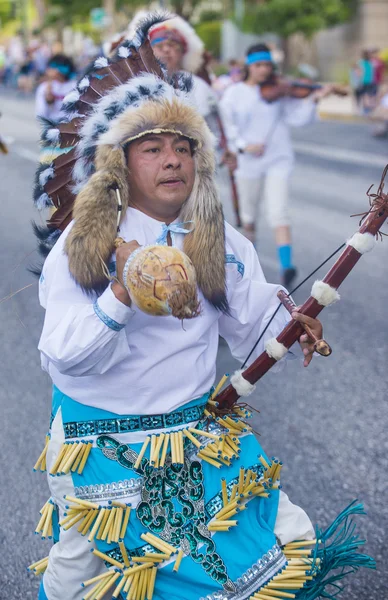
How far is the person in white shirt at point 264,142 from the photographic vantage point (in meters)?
8.09

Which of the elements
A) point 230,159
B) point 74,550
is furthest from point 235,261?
point 230,159

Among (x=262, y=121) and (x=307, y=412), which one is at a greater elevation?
(x=262, y=121)

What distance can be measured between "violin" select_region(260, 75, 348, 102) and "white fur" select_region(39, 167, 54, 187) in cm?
524

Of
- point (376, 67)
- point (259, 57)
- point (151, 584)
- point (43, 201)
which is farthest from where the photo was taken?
point (376, 67)

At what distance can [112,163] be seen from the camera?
112 inches

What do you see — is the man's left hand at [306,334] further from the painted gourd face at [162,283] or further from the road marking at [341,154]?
the road marking at [341,154]

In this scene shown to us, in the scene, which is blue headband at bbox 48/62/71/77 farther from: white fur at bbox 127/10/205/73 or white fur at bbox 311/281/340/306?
white fur at bbox 311/281/340/306

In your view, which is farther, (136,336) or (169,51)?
(169,51)

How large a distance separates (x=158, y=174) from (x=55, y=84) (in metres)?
7.55

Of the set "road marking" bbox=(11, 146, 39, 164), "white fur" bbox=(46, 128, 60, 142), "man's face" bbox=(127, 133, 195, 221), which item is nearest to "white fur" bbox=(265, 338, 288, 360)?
"man's face" bbox=(127, 133, 195, 221)

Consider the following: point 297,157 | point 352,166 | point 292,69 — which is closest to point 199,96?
point 352,166

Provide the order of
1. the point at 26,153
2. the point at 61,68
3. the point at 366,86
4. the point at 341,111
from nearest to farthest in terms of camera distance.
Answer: the point at 61,68 < the point at 26,153 < the point at 366,86 < the point at 341,111

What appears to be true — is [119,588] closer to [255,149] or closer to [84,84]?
[84,84]

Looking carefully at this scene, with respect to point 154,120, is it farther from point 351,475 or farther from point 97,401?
point 351,475
